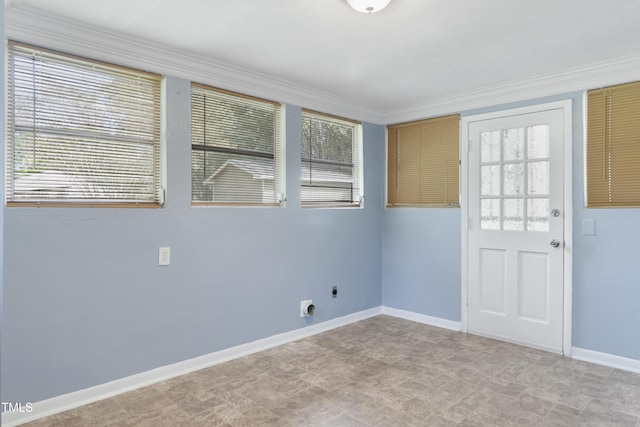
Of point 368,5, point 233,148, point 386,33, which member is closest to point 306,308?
point 233,148

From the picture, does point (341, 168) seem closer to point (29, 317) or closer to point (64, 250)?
point (64, 250)

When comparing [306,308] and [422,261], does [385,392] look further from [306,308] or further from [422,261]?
[422,261]

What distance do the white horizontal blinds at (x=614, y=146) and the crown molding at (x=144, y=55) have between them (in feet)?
7.53

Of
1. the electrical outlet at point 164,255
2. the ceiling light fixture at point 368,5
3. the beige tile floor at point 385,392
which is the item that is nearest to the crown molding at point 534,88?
the ceiling light fixture at point 368,5

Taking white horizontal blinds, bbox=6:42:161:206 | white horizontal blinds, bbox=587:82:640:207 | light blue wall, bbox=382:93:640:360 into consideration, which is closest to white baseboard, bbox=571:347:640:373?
light blue wall, bbox=382:93:640:360

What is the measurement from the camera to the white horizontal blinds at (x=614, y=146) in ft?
10.4

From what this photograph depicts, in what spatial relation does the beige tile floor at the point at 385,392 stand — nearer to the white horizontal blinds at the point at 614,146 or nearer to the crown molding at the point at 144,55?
the white horizontal blinds at the point at 614,146

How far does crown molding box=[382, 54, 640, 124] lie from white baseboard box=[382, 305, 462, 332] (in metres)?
2.12

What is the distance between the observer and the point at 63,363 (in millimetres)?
2578

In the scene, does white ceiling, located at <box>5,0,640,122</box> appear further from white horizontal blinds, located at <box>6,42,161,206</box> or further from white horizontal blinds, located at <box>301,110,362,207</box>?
Answer: white horizontal blinds, located at <box>301,110,362,207</box>

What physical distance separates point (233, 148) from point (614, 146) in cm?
303

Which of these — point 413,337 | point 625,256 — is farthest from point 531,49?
point 413,337

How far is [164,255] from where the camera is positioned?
3.01m

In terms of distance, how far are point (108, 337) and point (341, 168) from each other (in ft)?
8.82
